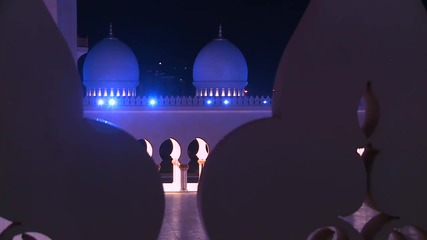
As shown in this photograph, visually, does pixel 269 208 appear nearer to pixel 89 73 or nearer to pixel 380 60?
pixel 380 60

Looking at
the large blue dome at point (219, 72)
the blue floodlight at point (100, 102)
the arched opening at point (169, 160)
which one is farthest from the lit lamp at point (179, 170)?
the large blue dome at point (219, 72)

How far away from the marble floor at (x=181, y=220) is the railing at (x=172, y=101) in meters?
1.68

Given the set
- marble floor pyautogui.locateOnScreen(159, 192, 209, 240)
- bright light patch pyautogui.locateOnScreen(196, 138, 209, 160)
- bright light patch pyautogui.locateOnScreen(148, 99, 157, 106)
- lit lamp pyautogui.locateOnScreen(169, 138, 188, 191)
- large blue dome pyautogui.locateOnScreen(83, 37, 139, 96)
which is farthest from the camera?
large blue dome pyautogui.locateOnScreen(83, 37, 139, 96)

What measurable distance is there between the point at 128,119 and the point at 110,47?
216 cm

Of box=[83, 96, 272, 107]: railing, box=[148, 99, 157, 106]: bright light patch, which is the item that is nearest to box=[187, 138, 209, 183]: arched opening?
box=[83, 96, 272, 107]: railing

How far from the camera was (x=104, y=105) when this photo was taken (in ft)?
38.1

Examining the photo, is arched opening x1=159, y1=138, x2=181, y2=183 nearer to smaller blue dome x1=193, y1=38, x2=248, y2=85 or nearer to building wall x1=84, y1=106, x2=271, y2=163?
building wall x1=84, y1=106, x2=271, y2=163

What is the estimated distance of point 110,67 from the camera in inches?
505

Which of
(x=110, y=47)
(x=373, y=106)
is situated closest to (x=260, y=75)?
(x=110, y=47)

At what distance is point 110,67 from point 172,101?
1.86m

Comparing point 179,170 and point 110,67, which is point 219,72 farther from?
point 179,170

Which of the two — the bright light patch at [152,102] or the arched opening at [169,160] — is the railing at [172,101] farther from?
the arched opening at [169,160]

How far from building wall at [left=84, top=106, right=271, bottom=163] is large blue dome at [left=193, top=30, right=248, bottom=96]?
1.29m

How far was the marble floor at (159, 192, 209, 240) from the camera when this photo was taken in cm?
746
